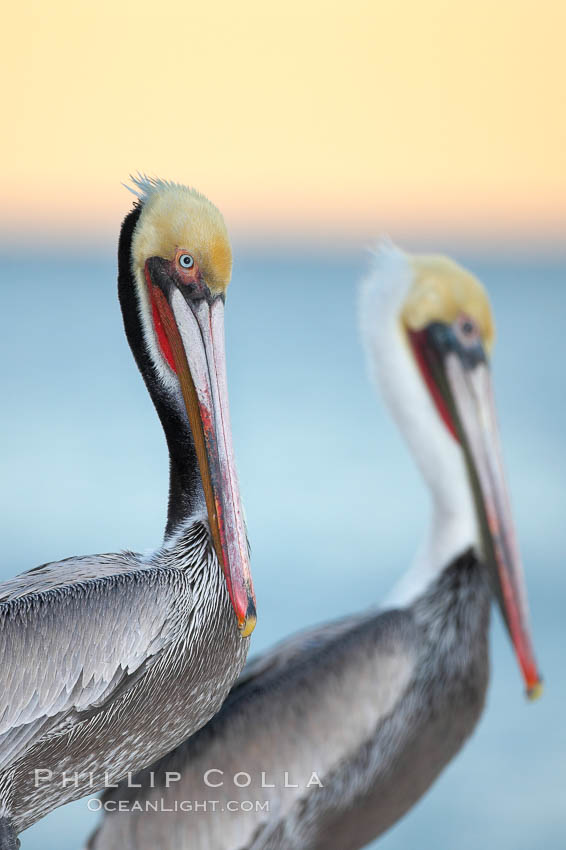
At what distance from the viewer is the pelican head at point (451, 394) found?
230 centimetres

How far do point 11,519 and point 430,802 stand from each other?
9.58ft

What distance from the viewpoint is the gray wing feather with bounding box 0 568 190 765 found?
1297 mm

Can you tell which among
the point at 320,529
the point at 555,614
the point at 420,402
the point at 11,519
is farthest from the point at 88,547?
the point at 420,402

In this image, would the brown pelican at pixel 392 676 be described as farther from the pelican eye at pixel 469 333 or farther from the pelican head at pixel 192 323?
the pelican head at pixel 192 323

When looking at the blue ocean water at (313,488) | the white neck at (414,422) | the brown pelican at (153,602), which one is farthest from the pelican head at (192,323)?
the blue ocean water at (313,488)

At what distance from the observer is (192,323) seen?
1397 mm

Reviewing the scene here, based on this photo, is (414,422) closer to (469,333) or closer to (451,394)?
(451,394)

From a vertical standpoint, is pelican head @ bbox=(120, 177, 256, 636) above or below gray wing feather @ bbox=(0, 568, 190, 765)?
above

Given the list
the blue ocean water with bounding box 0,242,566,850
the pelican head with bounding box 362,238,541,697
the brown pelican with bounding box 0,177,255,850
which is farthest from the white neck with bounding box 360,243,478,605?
the brown pelican with bounding box 0,177,255,850

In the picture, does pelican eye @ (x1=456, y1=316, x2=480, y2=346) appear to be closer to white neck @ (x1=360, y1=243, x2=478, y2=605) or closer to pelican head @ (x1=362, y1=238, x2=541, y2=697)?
pelican head @ (x1=362, y1=238, x2=541, y2=697)

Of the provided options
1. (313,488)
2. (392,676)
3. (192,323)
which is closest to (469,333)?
(392,676)

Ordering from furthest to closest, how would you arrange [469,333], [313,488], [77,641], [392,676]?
[313,488]
[469,333]
[392,676]
[77,641]

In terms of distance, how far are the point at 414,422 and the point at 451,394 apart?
0.36ft

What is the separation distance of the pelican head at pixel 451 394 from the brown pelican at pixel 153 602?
1.03 meters
